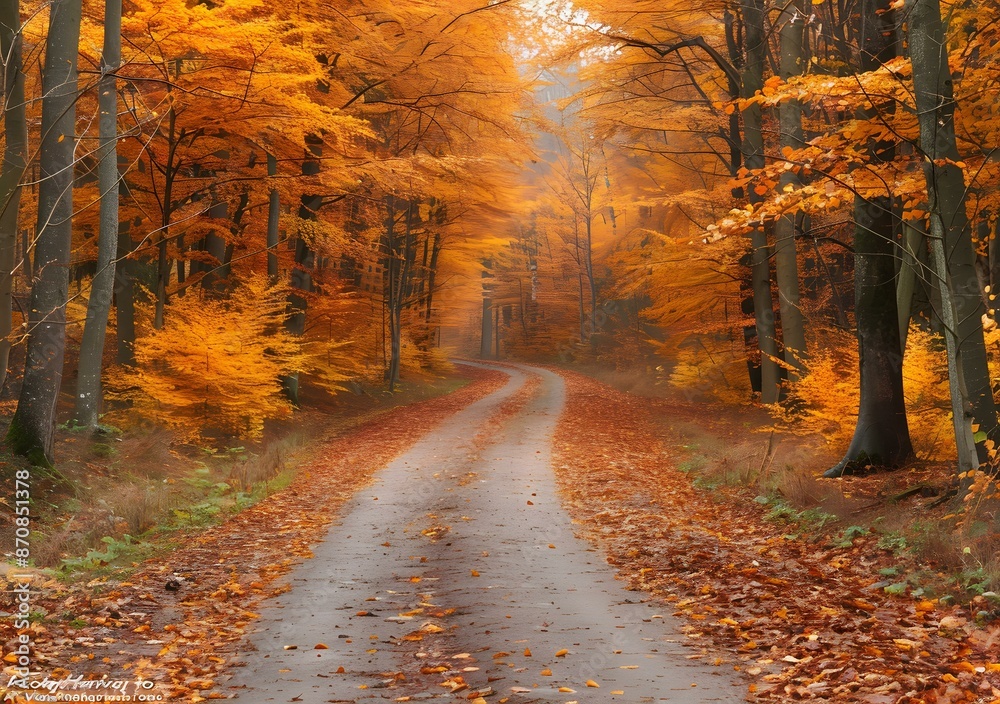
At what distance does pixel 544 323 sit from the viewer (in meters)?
54.5

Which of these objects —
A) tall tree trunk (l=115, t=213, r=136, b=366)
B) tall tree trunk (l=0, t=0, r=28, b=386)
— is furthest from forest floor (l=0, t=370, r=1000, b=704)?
tall tree trunk (l=115, t=213, r=136, b=366)

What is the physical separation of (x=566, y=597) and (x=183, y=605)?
10.5 ft

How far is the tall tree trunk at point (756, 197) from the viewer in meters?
14.5

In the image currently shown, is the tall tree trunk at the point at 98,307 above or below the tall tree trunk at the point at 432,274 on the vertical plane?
below

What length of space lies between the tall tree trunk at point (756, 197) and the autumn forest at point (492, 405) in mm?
96

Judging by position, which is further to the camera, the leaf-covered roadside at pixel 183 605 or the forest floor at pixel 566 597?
the leaf-covered roadside at pixel 183 605

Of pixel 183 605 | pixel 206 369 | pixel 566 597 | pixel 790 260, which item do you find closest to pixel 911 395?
pixel 790 260

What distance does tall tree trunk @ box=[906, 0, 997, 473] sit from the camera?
7289 millimetres

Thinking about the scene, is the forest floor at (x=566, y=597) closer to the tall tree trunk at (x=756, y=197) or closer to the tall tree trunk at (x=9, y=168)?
the tall tree trunk at (x=9, y=168)

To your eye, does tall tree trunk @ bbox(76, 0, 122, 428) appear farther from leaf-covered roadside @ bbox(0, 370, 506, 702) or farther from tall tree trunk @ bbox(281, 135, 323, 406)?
tall tree trunk @ bbox(281, 135, 323, 406)

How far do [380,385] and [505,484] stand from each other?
15.9 meters

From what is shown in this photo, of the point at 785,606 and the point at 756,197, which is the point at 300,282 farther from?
the point at 785,606

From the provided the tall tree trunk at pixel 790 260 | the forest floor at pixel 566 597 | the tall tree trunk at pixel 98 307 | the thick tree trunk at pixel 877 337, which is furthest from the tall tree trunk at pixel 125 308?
the thick tree trunk at pixel 877 337

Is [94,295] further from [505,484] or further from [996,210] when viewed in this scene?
[996,210]
